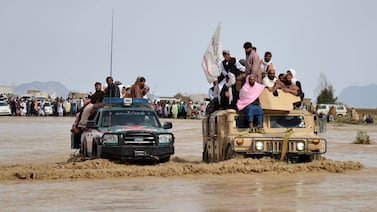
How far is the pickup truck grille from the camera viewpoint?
18047mm

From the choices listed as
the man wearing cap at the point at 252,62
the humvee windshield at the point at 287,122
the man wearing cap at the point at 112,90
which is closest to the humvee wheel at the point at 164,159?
the humvee windshield at the point at 287,122

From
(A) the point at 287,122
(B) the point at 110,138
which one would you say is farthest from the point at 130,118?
(A) the point at 287,122

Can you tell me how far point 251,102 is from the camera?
714 inches

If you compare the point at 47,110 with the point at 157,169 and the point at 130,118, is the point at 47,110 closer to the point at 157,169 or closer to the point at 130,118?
the point at 130,118

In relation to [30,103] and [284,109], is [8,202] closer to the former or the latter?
[284,109]

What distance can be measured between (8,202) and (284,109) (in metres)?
7.45

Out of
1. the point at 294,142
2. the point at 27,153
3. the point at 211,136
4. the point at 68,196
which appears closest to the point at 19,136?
the point at 27,153

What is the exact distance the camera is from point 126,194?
13.5 meters

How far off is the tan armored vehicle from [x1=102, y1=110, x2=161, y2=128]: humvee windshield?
1.39 metres

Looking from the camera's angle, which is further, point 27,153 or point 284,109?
point 27,153

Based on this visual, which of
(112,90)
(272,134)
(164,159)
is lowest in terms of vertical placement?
(164,159)

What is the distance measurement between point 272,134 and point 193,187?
359 cm

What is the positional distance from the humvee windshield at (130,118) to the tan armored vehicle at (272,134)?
1394mm

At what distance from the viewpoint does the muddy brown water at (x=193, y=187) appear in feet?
39.8
